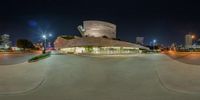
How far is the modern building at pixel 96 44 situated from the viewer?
86.1m

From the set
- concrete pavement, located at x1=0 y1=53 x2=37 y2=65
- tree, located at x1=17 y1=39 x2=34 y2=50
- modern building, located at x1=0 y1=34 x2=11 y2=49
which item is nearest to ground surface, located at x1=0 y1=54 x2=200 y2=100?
concrete pavement, located at x1=0 y1=53 x2=37 y2=65

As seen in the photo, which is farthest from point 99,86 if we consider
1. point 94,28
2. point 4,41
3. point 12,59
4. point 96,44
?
point 4,41

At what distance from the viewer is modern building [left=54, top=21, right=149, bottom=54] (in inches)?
3391

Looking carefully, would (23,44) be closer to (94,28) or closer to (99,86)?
(94,28)

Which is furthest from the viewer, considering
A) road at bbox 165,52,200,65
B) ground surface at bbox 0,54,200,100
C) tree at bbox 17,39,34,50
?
tree at bbox 17,39,34,50

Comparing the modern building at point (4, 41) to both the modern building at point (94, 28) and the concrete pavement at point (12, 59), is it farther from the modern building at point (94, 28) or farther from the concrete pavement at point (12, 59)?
the concrete pavement at point (12, 59)

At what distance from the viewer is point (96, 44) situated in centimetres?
8650

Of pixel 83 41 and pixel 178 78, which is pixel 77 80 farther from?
pixel 83 41

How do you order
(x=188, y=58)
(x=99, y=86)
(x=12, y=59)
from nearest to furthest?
1. (x=99, y=86)
2. (x=12, y=59)
3. (x=188, y=58)

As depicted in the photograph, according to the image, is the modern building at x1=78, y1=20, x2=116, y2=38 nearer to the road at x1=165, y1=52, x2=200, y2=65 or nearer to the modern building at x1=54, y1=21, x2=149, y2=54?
the modern building at x1=54, y1=21, x2=149, y2=54

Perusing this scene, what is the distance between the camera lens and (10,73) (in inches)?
599

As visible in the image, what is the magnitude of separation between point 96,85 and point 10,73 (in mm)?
6734

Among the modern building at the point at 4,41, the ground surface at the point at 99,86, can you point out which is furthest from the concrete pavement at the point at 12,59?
the modern building at the point at 4,41

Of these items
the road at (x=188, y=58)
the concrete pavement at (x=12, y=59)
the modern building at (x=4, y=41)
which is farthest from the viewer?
the modern building at (x=4, y=41)
